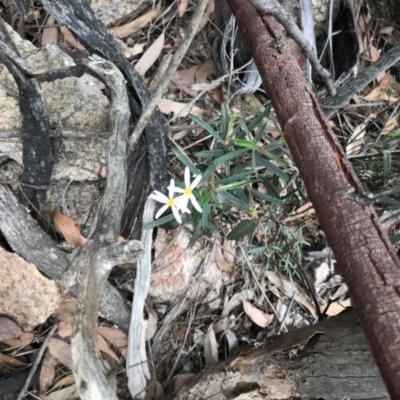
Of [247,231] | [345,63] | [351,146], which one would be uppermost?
[345,63]

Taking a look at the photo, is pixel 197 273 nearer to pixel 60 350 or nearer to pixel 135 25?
pixel 60 350

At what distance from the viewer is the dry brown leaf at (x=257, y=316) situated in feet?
5.98

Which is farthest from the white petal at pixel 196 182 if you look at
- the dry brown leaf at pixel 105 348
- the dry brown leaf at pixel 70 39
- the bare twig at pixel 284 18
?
the dry brown leaf at pixel 70 39

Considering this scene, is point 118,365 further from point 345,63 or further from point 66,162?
point 345,63

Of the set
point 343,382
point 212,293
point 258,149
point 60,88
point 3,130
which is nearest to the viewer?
point 343,382

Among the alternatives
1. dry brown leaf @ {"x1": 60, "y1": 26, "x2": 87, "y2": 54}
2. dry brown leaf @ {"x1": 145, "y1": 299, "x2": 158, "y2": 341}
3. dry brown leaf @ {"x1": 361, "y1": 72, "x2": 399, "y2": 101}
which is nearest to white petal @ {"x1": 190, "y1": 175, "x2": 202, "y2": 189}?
dry brown leaf @ {"x1": 145, "y1": 299, "x2": 158, "y2": 341}

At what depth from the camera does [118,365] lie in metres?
1.68

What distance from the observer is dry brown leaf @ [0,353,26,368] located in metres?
1.57

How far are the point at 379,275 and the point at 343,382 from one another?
441 mm

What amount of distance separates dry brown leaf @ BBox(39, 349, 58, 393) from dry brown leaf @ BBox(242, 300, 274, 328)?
73 cm

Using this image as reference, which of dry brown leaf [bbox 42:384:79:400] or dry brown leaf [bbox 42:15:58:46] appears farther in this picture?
dry brown leaf [bbox 42:15:58:46]

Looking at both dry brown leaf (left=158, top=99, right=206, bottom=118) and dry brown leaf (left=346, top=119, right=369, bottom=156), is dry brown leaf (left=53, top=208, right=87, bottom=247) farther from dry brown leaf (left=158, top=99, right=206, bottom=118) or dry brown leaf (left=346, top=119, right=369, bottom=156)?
dry brown leaf (left=346, top=119, right=369, bottom=156)

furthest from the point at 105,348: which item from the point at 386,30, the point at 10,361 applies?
the point at 386,30

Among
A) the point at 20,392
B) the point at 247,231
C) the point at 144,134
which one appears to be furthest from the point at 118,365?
the point at 144,134
